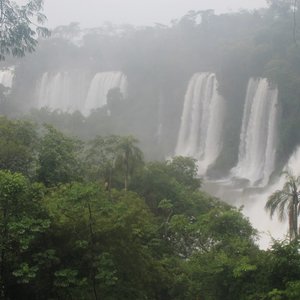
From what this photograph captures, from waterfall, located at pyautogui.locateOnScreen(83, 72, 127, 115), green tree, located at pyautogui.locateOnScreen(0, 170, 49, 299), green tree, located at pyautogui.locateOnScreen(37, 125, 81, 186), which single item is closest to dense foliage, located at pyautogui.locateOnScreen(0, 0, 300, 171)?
waterfall, located at pyautogui.locateOnScreen(83, 72, 127, 115)

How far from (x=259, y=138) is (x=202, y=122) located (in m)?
9.88

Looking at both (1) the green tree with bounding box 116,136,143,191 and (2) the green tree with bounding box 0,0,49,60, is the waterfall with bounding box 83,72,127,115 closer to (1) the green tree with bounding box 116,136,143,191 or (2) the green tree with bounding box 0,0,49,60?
(1) the green tree with bounding box 116,136,143,191

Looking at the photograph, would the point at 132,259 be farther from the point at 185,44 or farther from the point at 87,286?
the point at 185,44

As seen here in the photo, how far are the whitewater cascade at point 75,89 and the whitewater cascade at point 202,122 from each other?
57.9ft

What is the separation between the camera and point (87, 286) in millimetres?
10492

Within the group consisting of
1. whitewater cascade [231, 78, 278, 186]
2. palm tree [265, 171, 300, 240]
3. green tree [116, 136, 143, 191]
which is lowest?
palm tree [265, 171, 300, 240]

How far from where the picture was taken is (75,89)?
73.1 m

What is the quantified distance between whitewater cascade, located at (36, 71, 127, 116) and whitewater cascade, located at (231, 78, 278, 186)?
28.2 m

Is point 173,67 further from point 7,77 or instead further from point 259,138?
point 7,77

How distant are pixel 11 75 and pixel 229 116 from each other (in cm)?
4793

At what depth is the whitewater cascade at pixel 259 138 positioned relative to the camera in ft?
131

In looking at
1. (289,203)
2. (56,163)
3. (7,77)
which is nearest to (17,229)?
(56,163)

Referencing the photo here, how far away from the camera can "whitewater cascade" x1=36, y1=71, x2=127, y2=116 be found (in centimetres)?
6769

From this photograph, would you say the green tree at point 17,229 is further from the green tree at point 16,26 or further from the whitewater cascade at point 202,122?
the whitewater cascade at point 202,122
